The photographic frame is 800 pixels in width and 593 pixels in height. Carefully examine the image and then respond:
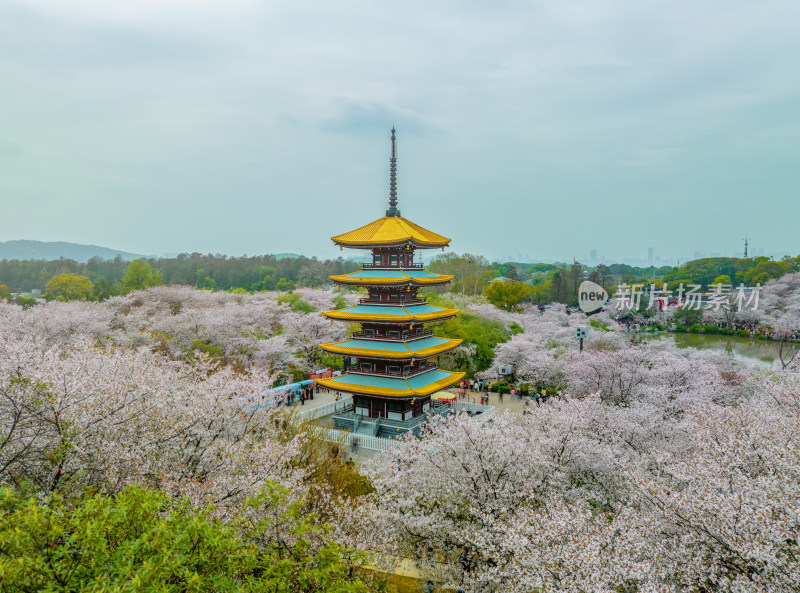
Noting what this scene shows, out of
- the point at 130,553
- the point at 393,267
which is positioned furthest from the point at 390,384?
the point at 130,553

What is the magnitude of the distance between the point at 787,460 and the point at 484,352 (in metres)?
30.4

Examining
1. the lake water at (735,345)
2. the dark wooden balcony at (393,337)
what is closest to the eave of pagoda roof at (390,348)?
the dark wooden balcony at (393,337)

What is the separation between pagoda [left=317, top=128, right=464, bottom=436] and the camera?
78.5 ft

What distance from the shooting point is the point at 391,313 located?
24.3 metres

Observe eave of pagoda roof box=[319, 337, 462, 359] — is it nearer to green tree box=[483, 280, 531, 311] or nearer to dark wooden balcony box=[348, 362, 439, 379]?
dark wooden balcony box=[348, 362, 439, 379]

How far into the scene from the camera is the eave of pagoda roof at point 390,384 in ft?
75.9

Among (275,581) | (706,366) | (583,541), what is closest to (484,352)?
(706,366)

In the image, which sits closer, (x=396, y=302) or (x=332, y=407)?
(x=396, y=302)

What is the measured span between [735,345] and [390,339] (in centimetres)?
5449

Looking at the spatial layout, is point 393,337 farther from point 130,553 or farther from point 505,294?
point 505,294

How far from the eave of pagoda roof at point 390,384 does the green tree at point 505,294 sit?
3891 cm

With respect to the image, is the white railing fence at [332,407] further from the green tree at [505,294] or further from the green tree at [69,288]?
the green tree at [69,288]

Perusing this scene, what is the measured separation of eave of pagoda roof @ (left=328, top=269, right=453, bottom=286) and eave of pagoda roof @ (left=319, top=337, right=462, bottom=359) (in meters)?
3.43

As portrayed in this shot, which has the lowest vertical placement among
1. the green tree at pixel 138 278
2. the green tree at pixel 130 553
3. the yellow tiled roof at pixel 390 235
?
the green tree at pixel 130 553
